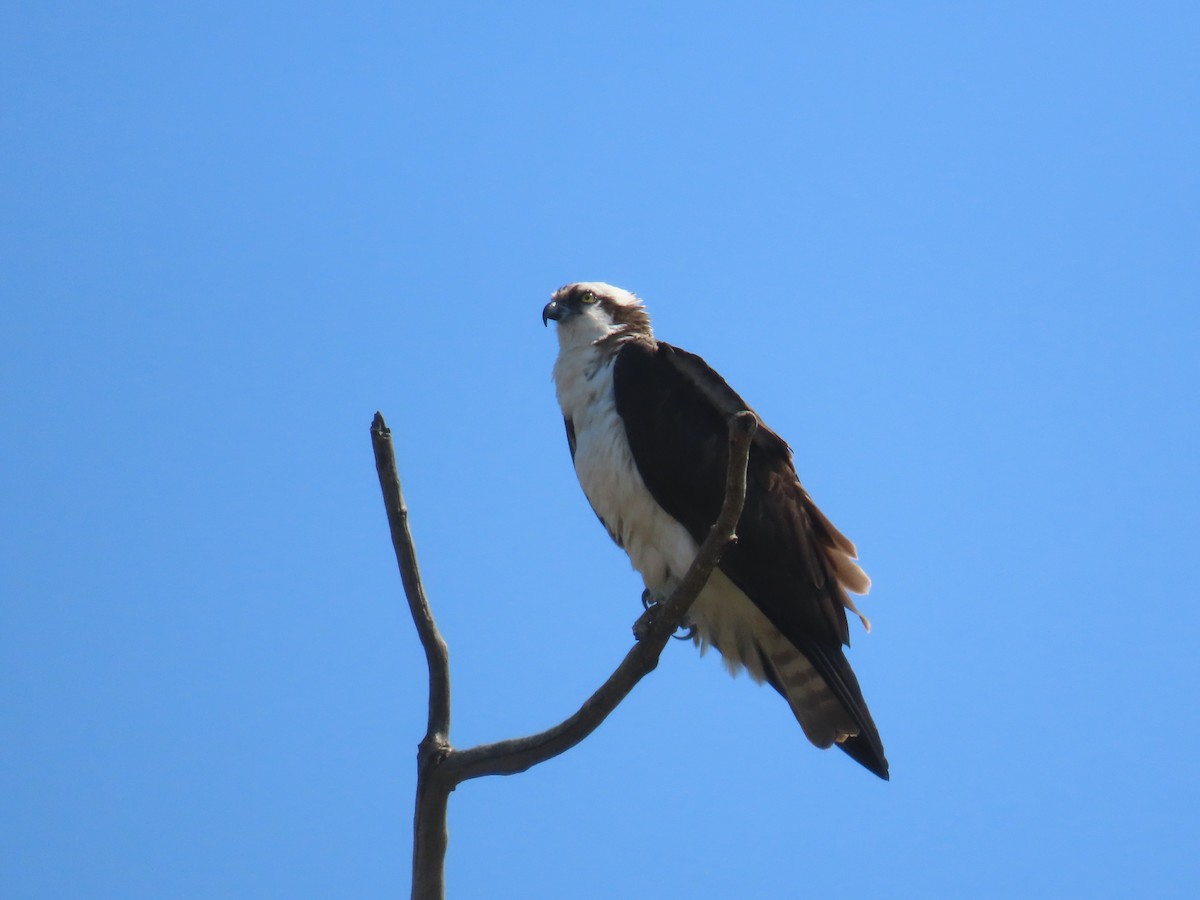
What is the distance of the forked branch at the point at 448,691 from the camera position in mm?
4082


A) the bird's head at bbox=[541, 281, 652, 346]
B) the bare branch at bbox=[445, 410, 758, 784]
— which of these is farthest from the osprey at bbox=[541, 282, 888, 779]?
the bare branch at bbox=[445, 410, 758, 784]

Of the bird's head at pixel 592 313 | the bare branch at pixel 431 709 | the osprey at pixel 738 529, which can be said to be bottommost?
the bare branch at pixel 431 709

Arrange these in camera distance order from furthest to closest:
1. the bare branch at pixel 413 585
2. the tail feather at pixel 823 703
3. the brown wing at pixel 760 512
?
the brown wing at pixel 760 512
the tail feather at pixel 823 703
the bare branch at pixel 413 585

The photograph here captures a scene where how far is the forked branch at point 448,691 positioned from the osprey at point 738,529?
1.12 m

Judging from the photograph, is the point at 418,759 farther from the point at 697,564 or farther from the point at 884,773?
the point at 884,773

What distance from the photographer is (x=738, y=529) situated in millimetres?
5523

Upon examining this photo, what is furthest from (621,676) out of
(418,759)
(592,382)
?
(592,382)

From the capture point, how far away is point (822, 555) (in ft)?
18.6

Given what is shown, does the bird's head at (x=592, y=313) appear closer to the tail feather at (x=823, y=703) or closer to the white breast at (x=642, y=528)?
the white breast at (x=642, y=528)

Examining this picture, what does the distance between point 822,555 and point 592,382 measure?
1.33 metres

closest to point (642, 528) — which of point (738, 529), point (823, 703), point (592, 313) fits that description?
point (738, 529)

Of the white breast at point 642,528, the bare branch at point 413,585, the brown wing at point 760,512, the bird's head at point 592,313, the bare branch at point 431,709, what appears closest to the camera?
the bare branch at point 431,709

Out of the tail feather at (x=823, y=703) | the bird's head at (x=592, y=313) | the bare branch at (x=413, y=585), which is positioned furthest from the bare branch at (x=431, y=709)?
the bird's head at (x=592, y=313)

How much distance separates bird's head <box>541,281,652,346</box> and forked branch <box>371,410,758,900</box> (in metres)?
2.40
